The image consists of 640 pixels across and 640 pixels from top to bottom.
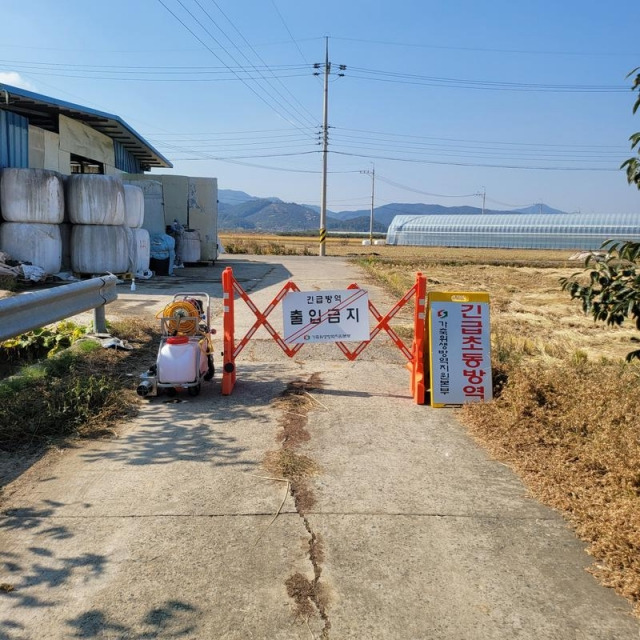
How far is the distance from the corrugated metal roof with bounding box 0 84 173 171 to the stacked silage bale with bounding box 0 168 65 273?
6.28 feet

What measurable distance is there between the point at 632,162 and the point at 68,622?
11.5ft

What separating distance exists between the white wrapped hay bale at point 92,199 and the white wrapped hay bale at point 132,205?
22.2 inches

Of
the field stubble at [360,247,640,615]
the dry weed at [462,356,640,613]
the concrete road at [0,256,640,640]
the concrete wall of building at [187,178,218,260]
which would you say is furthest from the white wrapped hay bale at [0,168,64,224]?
the dry weed at [462,356,640,613]

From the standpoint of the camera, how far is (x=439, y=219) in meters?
89.9

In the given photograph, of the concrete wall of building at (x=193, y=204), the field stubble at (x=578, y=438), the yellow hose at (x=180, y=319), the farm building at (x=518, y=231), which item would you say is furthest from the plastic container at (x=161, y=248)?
the farm building at (x=518, y=231)

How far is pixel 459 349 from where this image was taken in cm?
643

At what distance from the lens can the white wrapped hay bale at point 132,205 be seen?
57.7 ft

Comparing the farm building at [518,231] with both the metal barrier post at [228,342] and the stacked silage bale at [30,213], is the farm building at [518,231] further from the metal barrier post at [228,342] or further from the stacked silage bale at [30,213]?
the metal barrier post at [228,342]

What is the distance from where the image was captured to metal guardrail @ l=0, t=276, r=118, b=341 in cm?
608

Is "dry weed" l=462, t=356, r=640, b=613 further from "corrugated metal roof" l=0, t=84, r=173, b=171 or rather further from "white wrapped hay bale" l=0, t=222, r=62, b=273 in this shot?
"corrugated metal roof" l=0, t=84, r=173, b=171

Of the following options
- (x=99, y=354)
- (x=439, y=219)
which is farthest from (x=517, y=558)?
(x=439, y=219)

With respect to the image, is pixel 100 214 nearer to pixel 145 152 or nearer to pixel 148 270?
pixel 148 270

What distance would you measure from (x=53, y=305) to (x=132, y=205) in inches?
442

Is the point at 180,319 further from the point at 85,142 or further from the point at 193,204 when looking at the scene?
the point at 193,204
